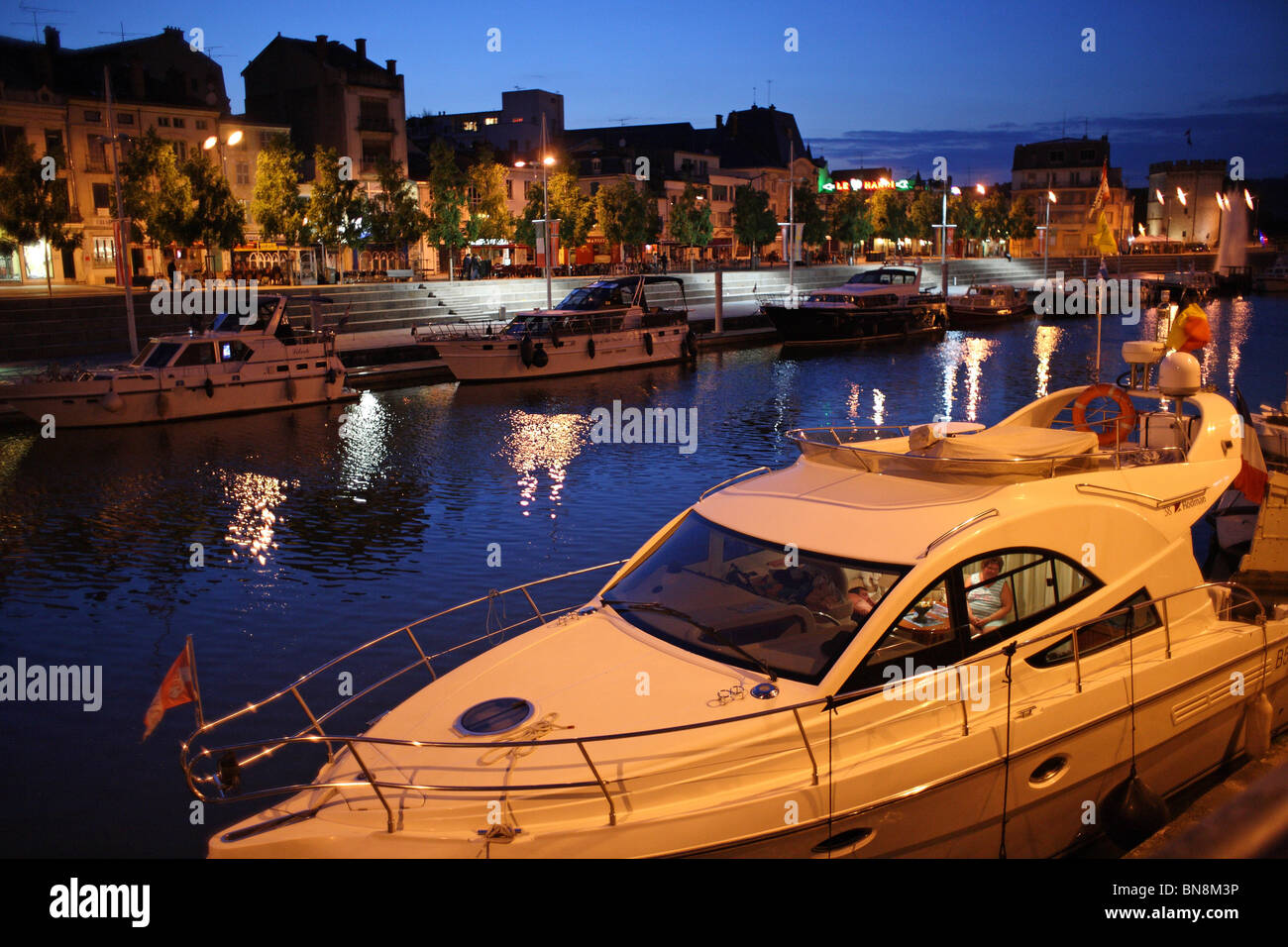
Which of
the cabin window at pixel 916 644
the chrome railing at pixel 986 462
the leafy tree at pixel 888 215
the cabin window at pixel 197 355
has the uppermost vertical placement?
the leafy tree at pixel 888 215

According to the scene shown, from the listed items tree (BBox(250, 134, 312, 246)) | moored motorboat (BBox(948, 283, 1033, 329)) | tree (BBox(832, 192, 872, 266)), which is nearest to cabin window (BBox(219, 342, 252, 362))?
tree (BBox(250, 134, 312, 246))

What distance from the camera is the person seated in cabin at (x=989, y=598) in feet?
20.6

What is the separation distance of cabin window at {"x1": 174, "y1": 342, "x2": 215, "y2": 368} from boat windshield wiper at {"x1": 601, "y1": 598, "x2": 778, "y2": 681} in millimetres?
22078

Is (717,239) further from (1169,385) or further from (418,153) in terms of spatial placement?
(1169,385)

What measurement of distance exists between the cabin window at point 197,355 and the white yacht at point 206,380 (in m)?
0.02

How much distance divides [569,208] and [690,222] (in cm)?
1259

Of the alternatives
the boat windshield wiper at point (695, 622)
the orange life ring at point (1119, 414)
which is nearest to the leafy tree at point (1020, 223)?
the orange life ring at point (1119, 414)

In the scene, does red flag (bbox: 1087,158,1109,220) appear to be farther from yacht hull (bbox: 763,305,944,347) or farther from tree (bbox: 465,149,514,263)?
→ tree (bbox: 465,149,514,263)

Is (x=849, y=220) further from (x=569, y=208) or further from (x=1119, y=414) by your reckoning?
(x=1119, y=414)

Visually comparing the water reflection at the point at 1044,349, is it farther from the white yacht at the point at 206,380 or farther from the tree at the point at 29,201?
the tree at the point at 29,201

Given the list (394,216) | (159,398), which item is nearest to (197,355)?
(159,398)

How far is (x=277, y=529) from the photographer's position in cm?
1625

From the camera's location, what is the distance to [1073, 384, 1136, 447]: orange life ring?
920 cm
